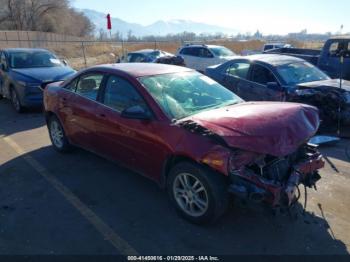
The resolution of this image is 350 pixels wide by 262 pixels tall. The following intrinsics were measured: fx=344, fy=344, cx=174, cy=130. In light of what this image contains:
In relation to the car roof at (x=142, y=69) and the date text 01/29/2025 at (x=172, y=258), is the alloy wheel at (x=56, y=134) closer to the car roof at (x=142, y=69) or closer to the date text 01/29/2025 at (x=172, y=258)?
the car roof at (x=142, y=69)

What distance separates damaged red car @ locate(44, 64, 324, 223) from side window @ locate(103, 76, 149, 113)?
0.01 meters

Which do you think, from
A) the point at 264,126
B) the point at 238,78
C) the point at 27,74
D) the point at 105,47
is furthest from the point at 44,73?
the point at 105,47

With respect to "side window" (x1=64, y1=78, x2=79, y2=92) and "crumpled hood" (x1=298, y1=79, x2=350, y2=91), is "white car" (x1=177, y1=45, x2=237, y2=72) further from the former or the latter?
"side window" (x1=64, y1=78, x2=79, y2=92)

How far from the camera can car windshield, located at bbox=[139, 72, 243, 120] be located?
13.9 ft

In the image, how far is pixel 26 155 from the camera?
633 cm

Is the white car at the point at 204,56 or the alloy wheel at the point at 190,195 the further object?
the white car at the point at 204,56

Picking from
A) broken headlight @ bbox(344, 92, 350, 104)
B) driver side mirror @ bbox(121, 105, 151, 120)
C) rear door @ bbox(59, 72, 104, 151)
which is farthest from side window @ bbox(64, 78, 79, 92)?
broken headlight @ bbox(344, 92, 350, 104)

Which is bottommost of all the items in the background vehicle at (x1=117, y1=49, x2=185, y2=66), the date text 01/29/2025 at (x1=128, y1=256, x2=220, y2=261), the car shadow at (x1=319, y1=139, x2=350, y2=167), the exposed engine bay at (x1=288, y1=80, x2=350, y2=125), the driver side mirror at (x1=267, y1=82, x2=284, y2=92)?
the date text 01/29/2025 at (x1=128, y1=256, x2=220, y2=261)

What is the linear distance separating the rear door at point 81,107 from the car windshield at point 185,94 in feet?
3.51

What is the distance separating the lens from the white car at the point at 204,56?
16484 mm

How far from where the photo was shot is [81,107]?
5.37 meters

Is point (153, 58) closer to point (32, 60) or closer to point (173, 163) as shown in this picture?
point (32, 60)

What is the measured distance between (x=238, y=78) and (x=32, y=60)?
6.41 meters

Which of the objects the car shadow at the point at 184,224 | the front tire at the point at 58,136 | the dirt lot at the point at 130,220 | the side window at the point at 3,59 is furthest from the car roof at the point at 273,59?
the side window at the point at 3,59
